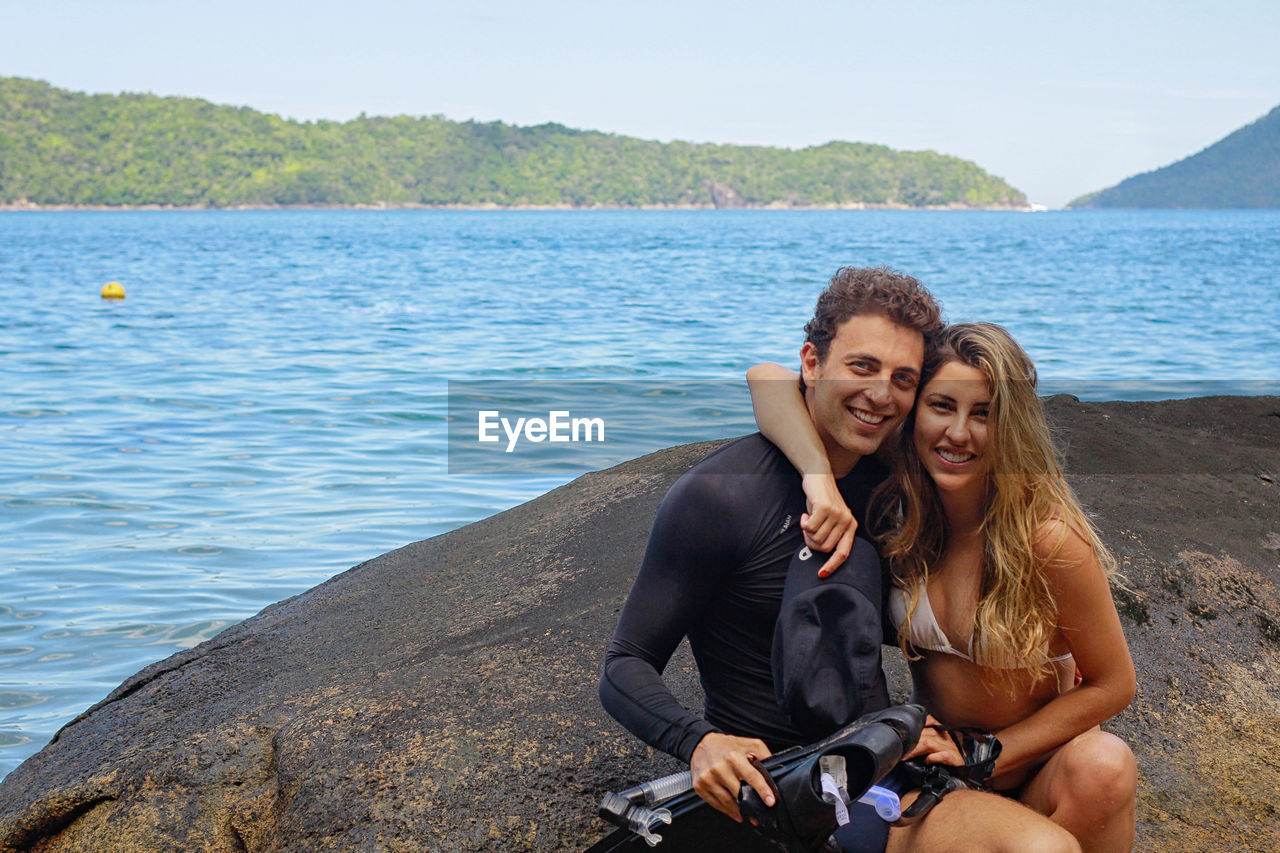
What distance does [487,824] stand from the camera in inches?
124

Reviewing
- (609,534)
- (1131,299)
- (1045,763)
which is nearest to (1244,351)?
(1131,299)

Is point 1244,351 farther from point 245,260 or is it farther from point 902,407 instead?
point 245,260

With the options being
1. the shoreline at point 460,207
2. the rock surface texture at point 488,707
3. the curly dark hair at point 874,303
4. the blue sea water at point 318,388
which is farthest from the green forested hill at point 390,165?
the curly dark hair at point 874,303

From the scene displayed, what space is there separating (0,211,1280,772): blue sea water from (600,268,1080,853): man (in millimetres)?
4091

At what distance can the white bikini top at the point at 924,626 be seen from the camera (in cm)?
273

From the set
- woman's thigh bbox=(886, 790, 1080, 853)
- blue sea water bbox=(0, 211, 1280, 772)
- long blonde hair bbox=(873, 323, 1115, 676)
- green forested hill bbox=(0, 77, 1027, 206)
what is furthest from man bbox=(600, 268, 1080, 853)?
green forested hill bbox=(0, 77, 1027, 206)

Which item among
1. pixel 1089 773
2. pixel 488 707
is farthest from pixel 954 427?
pixel 488 707

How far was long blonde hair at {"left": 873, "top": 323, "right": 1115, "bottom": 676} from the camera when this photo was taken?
2.58m

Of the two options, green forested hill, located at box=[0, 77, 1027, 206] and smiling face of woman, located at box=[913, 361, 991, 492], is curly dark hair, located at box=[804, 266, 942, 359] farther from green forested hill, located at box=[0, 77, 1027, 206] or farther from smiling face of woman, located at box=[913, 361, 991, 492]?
green forested hill, located at box=[0, 77, 1027, 206]

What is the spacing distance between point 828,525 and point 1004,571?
44cm

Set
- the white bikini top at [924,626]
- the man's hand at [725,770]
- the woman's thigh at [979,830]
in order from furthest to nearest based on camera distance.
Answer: the white bikini top at [924,626], the woman's thigh at [979,830], the man's hand at [725,770]

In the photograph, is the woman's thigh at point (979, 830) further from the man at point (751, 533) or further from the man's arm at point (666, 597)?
the man's arm at point (666, 597)

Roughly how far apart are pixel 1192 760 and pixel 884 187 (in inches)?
6952

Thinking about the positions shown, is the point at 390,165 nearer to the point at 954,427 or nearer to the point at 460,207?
the point at 460,207
